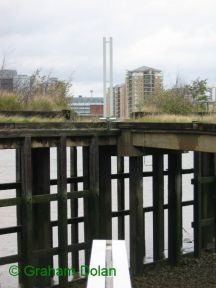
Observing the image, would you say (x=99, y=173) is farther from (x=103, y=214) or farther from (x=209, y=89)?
(x=209, y=89)

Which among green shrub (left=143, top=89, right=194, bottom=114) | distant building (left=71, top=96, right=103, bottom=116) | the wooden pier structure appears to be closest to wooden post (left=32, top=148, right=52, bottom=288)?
the wooden pier structure

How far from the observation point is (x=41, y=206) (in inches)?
401

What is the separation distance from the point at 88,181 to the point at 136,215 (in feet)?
4.15

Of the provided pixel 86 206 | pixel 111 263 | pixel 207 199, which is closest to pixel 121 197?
pixel 207 199

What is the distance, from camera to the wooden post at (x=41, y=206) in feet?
33.7

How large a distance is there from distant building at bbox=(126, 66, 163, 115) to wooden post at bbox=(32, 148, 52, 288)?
14399mm

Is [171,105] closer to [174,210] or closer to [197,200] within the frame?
[197,200]

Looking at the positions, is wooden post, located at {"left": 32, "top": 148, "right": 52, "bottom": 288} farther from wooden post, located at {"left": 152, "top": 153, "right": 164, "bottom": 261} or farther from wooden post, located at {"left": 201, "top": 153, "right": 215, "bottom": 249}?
wooden post, located at {"left": 201, "top": 153, "right": 215, "bottom": 249}

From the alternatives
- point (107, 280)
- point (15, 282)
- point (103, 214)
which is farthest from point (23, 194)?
point (107, 280)

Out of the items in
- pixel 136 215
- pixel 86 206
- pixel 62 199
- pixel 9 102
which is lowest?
pixel 136 215

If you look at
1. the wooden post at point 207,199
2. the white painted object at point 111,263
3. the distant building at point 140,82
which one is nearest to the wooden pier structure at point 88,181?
the wooden post at point 207,199

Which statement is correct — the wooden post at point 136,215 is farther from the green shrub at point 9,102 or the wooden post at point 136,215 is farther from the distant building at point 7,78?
the distant building at point 7,78

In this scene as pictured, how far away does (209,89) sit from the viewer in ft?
86.1

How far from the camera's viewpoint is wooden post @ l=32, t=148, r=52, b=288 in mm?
10273
